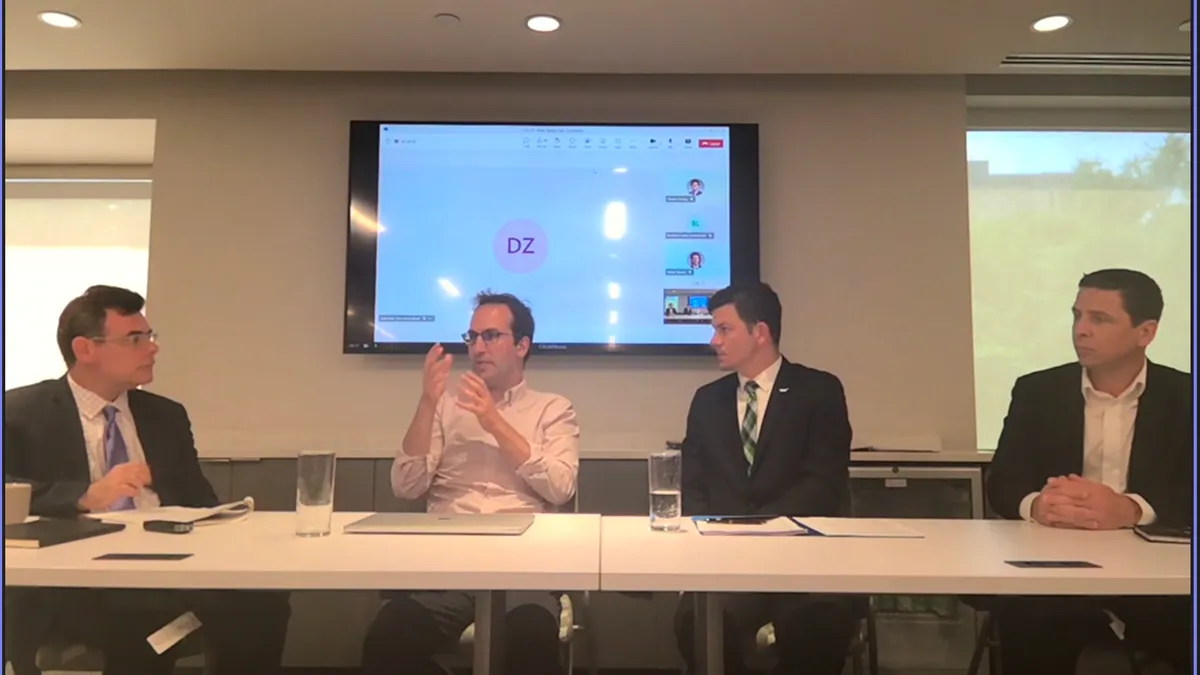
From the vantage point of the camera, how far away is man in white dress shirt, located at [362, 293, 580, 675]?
165 centimetres

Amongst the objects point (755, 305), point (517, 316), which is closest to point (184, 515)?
point (517, 316)

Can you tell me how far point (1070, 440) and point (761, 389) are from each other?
718 mm

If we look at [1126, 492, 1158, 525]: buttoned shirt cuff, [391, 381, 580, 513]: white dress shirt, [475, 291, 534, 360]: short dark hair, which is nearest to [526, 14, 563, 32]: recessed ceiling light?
[475, 291, 534, 360]: short dark hair

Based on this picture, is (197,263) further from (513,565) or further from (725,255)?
(513,565)

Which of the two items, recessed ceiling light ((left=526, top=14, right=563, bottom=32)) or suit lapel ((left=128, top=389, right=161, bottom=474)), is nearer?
suit lapel ((left=128, top=389, right=161, bottom=474))

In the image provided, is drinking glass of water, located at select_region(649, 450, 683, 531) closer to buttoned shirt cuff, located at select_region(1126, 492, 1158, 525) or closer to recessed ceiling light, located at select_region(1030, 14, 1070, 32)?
buttoned shirt cuff, located at select_region(1126, 492, 1158, 525)

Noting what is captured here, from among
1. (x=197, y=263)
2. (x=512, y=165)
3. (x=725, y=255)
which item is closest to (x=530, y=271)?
(x=512, y=165)

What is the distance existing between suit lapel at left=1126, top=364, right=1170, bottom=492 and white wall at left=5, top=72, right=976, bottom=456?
1.50 metres

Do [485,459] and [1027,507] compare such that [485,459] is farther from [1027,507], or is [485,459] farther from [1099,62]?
[1099,62]

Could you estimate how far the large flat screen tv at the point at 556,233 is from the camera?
3.29m

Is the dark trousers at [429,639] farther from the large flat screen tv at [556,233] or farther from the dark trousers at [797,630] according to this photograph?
the large flat screen tv at [556,233]

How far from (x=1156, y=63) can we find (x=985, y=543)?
2740 mm

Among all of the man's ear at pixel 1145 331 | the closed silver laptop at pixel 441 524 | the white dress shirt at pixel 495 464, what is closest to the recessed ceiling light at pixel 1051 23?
the man's ear at pixel 1145 331

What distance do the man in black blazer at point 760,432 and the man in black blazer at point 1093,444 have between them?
0.39 metres
